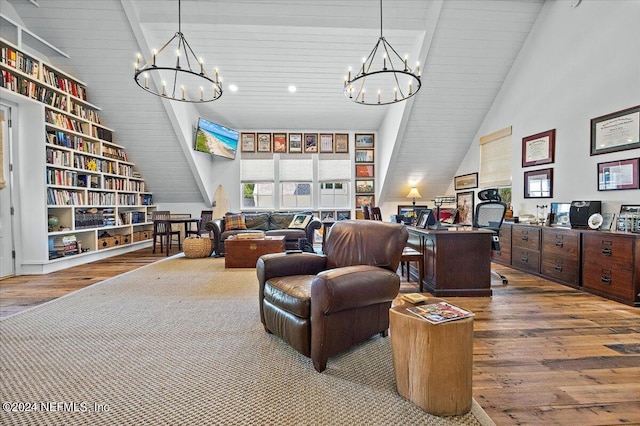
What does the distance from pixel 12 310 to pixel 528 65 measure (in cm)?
720

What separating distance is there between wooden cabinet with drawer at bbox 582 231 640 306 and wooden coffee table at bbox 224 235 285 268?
395cm

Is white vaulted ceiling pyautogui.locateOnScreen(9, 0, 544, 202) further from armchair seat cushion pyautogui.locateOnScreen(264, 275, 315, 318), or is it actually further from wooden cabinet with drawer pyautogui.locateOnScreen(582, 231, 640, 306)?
armchair seat cushion pyautogui.locateOnScreen(264, 275, 315, 318)

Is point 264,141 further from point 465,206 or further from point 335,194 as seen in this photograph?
point 465,206

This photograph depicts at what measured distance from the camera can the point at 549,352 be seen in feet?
6.52

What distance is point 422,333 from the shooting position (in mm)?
1403

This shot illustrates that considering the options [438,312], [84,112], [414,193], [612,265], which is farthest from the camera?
[414,193]

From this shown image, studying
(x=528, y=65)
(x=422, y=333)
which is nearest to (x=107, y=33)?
(x=422, y=333)

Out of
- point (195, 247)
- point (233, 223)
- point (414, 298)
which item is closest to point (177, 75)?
point (233, 223)

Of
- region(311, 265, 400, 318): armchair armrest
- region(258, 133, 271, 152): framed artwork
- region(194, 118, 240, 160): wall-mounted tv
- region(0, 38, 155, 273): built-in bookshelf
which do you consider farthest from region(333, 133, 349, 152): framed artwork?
region(311, 265, 400, 318): armchair armrest

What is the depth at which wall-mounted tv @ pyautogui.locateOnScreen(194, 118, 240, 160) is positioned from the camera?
640cm

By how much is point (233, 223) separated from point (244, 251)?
1.44 meters

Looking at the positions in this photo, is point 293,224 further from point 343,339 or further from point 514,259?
point 343,339

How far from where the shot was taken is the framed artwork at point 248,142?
7.49 metres

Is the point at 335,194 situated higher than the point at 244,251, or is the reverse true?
the point at 335,194
